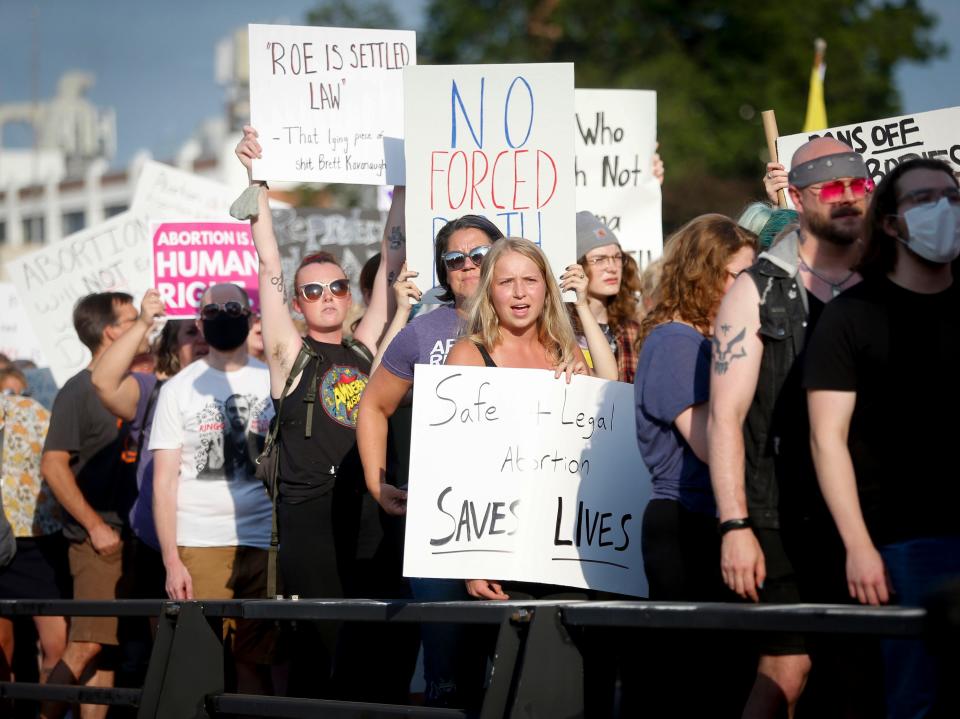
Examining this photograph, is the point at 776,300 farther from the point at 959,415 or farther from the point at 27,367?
the point at 27,367

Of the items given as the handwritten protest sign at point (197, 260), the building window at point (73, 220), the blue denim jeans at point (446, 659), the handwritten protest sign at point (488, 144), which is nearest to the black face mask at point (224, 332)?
the handwritten protest sign at point (488, 144)

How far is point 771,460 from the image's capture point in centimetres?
402

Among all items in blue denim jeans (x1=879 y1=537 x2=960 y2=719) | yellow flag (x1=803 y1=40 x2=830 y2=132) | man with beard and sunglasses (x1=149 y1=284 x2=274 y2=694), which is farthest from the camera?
yellow flag (x1=803 y1=40 x2=830 y2=132)

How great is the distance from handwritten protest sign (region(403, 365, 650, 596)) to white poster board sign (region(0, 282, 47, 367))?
673cm

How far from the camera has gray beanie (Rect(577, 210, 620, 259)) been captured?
21.0ft

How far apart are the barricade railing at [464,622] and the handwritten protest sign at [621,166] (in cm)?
340

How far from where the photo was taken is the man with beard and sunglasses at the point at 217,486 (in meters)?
6.14

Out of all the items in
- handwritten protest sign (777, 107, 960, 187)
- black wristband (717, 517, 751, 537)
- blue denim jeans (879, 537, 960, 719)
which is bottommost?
blue denim jeans (879, 537, 960, 719)

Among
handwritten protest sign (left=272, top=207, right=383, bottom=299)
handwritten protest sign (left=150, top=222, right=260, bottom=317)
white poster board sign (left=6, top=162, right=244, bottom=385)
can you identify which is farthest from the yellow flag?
white poster board sign (left=6, top=162, right=244, bottom=385)

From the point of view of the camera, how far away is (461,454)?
14.4 feet

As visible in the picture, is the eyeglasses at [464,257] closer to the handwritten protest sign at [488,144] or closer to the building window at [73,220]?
the handwritten protest sign at [488,144]

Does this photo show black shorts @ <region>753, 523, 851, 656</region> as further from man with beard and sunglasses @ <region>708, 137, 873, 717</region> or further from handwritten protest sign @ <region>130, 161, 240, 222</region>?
handwritten protest sign @ <region>130, 161, 240, 222</region>

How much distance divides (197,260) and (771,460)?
4550 millimetres

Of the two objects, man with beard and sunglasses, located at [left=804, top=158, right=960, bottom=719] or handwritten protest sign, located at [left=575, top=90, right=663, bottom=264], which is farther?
handwritten protest sign, located at [left=575, top=90, right=663, bottom=264]
